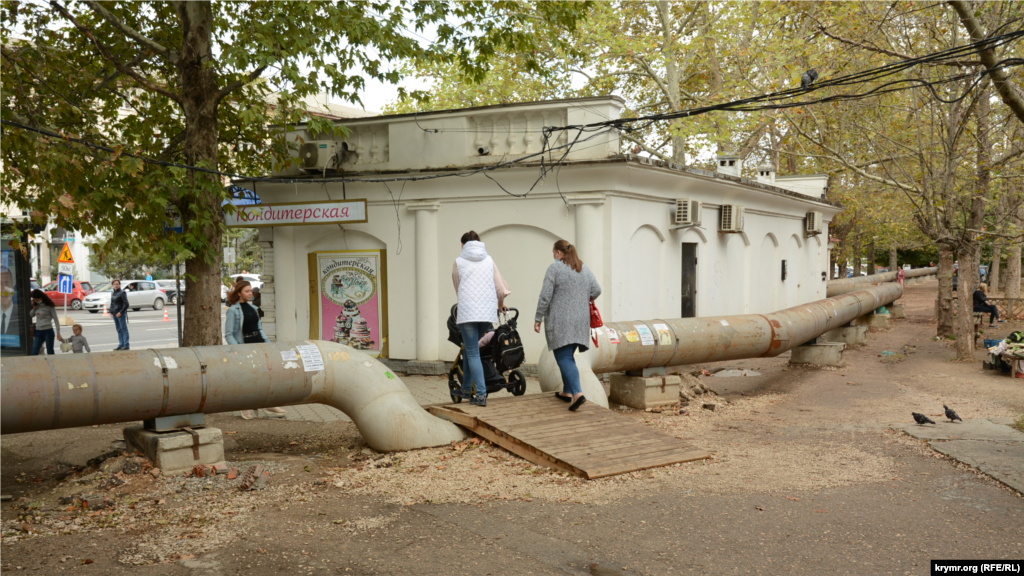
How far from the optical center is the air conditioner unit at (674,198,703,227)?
13.7 metres

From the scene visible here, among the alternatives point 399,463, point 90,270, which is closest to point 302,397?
point 399,463

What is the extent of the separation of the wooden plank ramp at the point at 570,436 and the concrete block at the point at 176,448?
215cm

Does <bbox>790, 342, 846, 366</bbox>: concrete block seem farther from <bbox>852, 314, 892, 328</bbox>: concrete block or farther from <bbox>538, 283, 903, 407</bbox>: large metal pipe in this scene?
<bbox>852, 314, 892, 328</bbox>: concrete block

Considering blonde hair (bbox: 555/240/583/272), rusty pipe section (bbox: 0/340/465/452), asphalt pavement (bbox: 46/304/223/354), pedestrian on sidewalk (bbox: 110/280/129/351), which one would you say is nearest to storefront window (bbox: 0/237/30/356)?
asphalt pavement (bbox: 46/304/223/354)

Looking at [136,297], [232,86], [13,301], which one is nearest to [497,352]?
[232,86]

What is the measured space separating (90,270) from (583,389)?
5244 centimetres

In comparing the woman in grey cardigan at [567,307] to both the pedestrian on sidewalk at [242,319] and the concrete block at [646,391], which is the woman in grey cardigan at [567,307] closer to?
the concrete block at [646,391]

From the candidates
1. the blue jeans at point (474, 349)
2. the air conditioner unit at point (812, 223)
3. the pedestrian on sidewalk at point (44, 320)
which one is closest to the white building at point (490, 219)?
the pedestrian on sidewalk at point (44, 320)

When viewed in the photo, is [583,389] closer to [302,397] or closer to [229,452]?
[302,397]

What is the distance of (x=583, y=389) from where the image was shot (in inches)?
338

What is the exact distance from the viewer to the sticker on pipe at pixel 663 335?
1009 centimetres

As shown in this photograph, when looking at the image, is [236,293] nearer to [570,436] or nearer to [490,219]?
[490,219]

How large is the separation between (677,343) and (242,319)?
568 cm

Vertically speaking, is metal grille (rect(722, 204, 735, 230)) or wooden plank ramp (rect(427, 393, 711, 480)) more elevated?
metal grille (rect(722, 204, 735, 230))
